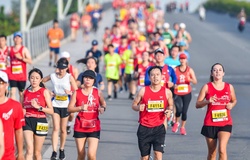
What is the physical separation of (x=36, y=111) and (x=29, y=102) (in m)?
0.17

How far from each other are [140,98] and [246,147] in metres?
3.72

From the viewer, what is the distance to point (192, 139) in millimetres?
16625

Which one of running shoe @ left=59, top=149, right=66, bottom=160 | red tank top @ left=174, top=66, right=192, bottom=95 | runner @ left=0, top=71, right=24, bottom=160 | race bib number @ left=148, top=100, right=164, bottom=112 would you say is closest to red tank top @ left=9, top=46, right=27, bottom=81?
red tank top @ left=174, top=66, right=192, bottom=95

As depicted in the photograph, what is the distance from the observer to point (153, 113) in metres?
12.4

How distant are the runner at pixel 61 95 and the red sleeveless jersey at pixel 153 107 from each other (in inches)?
90.7

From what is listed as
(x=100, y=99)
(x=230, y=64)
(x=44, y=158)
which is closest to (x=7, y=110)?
(x=100, y=99)

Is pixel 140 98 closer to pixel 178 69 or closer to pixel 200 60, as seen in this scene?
pixel 178 69

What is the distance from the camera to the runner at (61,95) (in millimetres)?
14492

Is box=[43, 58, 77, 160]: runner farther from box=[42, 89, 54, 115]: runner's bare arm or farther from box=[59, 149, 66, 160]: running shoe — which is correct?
box=[42, 89, 54, 115]: runner's bare arm

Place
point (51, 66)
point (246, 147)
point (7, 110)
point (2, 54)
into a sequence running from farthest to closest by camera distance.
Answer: point (51, 66) < point (2, 54) < point (246, 147) < point (7, 110)

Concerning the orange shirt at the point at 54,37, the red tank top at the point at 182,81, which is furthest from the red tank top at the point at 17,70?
the orange shirt at the point at 54,37

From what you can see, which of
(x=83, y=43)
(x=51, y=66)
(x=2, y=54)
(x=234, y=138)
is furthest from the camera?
(x=83, y=43)

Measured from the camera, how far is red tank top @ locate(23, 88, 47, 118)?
12719 millimetres

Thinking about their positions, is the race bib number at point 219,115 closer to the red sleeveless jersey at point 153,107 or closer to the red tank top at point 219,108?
the red tank top at point 219,108
